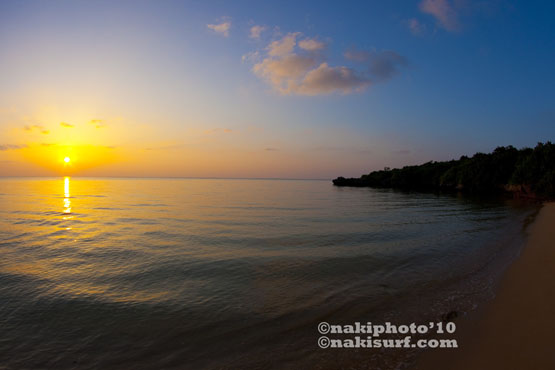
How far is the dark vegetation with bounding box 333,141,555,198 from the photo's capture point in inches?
1959

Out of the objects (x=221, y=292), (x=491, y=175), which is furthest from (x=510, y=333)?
(x=491, y=175)

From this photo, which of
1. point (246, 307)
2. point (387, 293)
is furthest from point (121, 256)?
point (387, 293)

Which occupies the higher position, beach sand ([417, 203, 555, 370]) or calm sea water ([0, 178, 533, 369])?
beach sand ([417, 203, 555, 370])

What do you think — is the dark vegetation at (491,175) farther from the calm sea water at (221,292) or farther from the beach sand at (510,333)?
the beach sand at (510,333)

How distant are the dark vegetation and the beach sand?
2120 inches

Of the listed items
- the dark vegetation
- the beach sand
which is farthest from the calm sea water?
the dark vegetation

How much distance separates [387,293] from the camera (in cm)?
907

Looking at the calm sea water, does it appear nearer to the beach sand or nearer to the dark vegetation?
the beach sand

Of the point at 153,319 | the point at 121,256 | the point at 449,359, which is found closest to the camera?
the point at 449,359

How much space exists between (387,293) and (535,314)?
142 inches

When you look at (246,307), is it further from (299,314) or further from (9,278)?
(9,278)

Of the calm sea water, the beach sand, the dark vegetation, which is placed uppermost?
the dark vegetation

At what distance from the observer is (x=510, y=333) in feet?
Answer: 19.8

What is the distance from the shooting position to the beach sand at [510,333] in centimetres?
507
